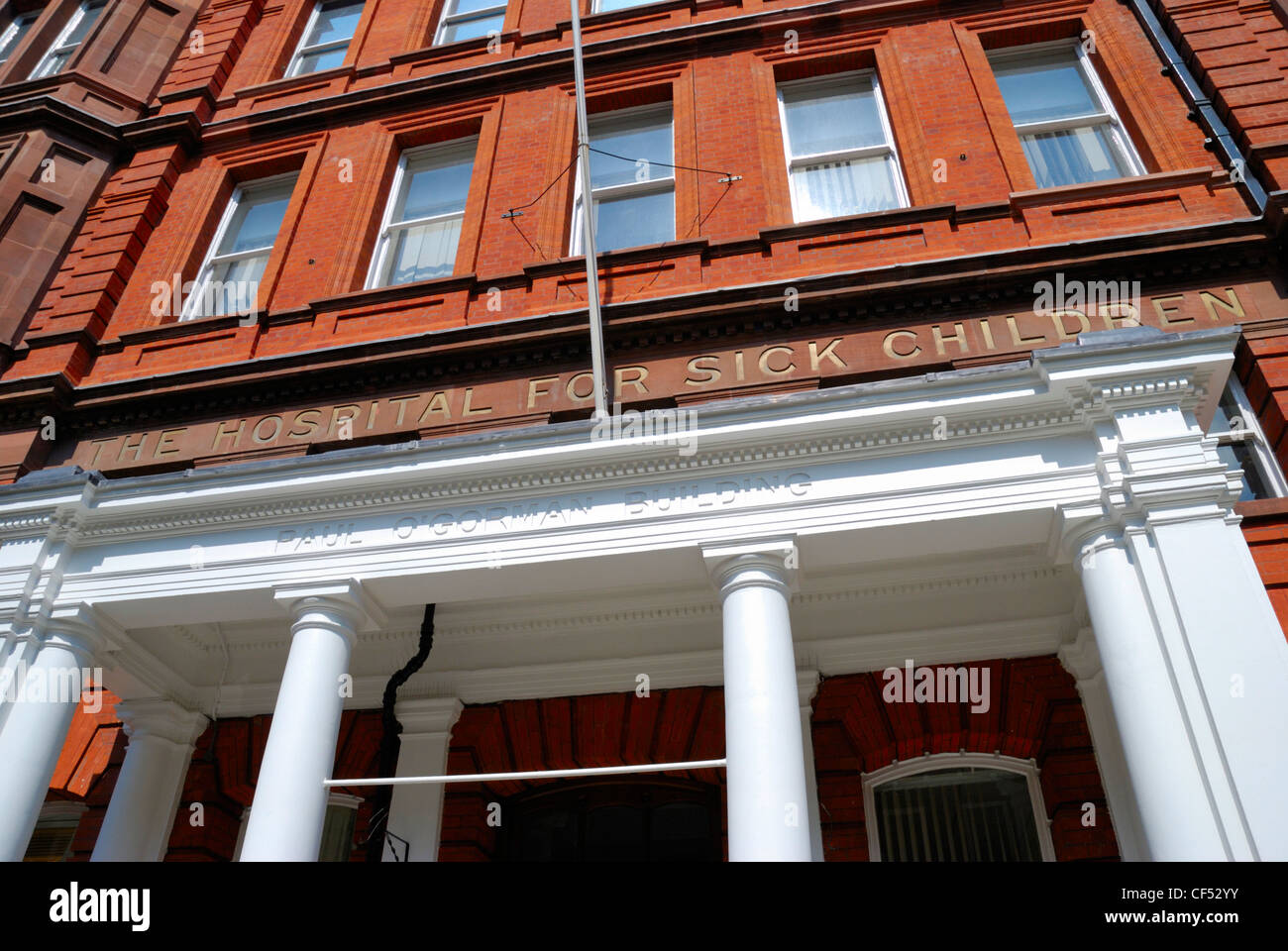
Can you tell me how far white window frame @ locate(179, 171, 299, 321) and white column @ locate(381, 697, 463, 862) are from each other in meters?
4.93

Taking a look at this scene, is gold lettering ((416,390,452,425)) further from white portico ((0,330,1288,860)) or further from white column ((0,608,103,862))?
white column ((0,608,103,862))

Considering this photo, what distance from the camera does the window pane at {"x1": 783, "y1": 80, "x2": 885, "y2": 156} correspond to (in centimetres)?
988

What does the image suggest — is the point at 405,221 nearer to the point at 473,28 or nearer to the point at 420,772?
the point at 473,28

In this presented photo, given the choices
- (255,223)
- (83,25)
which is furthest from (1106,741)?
(83,25)

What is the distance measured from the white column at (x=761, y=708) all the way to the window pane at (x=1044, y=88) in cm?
628

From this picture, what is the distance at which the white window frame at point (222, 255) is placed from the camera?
10.4 m

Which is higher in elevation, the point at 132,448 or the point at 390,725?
the point at 132,448

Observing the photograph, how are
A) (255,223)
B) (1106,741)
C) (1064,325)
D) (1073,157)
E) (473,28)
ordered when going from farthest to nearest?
(473,28) → (255,223) → (1073,157) → (1064,325) → (1106,741)

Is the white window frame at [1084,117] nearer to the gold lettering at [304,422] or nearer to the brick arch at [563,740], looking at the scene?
the brick arch at [563,740]

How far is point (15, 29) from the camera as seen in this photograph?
47.3 ft

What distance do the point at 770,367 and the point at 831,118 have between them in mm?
4029

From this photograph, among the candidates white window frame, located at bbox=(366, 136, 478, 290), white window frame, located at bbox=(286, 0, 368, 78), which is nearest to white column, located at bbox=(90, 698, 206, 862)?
white window frame, located at bbox=(366, 136, 478, 290)

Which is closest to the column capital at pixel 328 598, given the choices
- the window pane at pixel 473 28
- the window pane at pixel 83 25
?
the window pane at pixel 473 28
